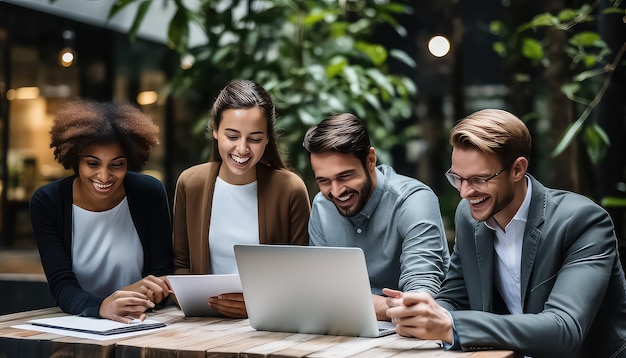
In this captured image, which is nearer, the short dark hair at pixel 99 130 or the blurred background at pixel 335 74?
the short dark hair at pixel 99 130

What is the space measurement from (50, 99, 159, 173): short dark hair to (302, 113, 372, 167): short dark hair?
0.65m

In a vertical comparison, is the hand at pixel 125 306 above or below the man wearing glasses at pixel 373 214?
below

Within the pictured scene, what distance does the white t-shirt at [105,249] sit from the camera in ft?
10.5

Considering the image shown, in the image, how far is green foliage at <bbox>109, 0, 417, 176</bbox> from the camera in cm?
508

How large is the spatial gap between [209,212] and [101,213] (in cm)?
40

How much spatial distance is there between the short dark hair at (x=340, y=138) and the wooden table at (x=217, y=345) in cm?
63

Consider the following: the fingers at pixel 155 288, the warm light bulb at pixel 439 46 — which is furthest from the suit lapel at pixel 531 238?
the warm light bulb at pixel 439 46

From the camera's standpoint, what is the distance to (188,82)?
220 inches

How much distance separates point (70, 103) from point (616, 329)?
2.05m

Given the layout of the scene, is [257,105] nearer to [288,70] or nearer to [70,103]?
[70,103]

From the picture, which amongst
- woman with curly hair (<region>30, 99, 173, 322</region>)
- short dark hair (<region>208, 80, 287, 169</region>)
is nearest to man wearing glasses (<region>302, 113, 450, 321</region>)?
short dark hair (<region>208, 80, 287, 169</region>)

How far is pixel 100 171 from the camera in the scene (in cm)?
304

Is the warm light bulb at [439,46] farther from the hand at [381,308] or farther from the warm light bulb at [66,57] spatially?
the hand at [381,308]

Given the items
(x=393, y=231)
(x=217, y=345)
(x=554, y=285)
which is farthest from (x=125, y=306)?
(x=554, y=285)
